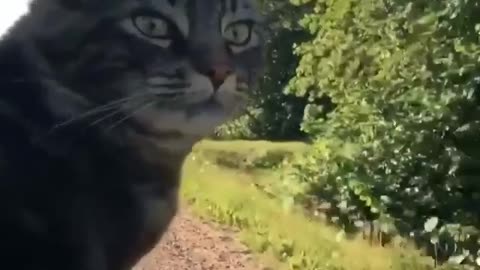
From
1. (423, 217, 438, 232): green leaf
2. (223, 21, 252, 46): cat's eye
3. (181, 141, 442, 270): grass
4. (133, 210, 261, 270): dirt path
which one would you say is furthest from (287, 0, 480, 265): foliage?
(223, 21, 252, 46): cat's eye

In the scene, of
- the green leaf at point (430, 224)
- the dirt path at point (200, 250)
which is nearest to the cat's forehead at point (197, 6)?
the dirt path at point (200, 250)

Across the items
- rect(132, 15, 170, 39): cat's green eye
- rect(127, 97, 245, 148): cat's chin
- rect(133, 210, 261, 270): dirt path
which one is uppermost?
rect(132, 15, 170, 39): cat's green eye

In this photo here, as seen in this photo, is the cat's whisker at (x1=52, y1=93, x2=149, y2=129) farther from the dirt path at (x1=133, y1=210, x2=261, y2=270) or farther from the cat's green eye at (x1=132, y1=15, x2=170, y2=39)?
the dirt path at (x1=133, y1=210, x2=261, y2=270)

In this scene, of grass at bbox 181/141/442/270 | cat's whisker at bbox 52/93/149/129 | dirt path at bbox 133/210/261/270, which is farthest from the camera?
grass at bbox 181/141/442/270

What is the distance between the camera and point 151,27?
2.07ft

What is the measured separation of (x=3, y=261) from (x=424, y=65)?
302 centimetres

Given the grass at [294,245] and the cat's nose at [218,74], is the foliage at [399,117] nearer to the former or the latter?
the grass at [294,245]

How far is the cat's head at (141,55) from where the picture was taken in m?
0.62

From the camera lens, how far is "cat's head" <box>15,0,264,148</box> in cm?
62

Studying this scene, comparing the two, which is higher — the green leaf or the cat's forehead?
the cat's forehead

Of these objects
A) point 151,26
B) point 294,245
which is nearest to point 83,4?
point 151,26

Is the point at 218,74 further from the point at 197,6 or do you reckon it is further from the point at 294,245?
the point at 294,245

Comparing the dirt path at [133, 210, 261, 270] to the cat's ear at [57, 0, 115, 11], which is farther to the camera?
the dirt path at [133, 210, 261, 270]

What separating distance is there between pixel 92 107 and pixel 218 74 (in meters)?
0.08
